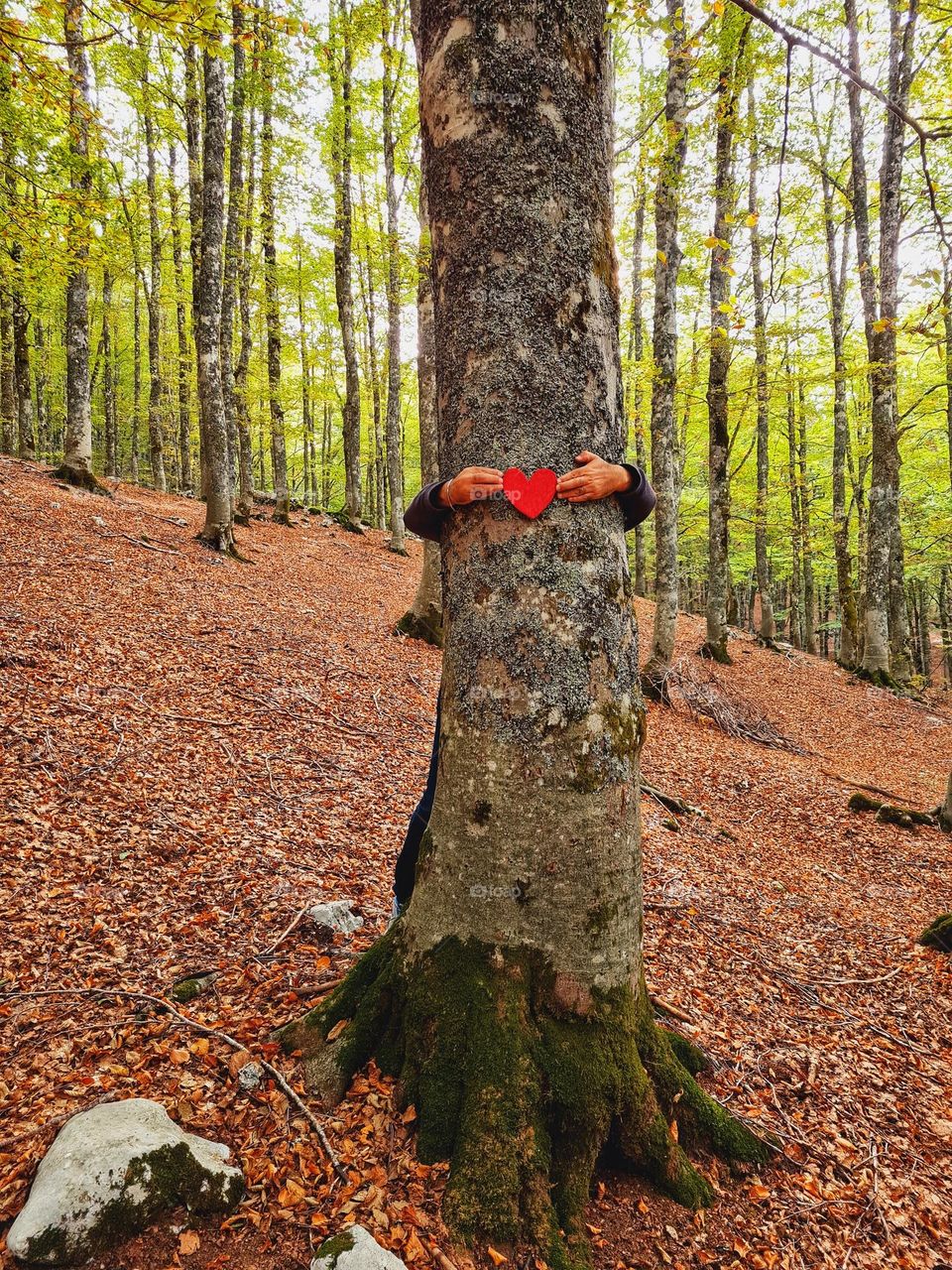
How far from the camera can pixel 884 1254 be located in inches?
81.4

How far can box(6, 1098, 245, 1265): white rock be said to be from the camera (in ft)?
5.19

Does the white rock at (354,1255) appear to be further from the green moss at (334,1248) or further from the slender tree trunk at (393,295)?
the slender tree trunk at (393,295)

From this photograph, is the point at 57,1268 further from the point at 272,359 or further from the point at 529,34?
the point at 272,359

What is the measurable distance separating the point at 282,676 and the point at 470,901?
583cm

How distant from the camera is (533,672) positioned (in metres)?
2.06

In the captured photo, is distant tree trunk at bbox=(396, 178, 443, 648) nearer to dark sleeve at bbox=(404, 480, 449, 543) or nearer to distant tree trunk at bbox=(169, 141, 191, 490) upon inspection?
dark sleeve at bbox=(404, 480, 449, 543)

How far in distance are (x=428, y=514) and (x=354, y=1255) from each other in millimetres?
2184

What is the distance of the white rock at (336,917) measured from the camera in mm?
3410

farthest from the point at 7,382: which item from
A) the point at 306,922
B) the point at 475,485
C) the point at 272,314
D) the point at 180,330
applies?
the point at 475,485

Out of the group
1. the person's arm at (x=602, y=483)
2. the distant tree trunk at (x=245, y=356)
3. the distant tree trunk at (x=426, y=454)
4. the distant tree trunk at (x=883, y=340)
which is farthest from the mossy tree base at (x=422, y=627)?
the distant tree trunk at (x=883, y=340)

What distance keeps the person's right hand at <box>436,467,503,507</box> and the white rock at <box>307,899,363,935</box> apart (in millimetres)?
2509

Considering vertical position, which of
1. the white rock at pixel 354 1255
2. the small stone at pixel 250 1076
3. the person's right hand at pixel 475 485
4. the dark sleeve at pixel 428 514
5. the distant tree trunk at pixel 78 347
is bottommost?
the small stone at pixel 250 1076

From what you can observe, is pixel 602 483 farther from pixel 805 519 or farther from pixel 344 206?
pixel 805 519

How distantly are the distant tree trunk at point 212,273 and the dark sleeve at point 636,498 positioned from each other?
34.5 ft
